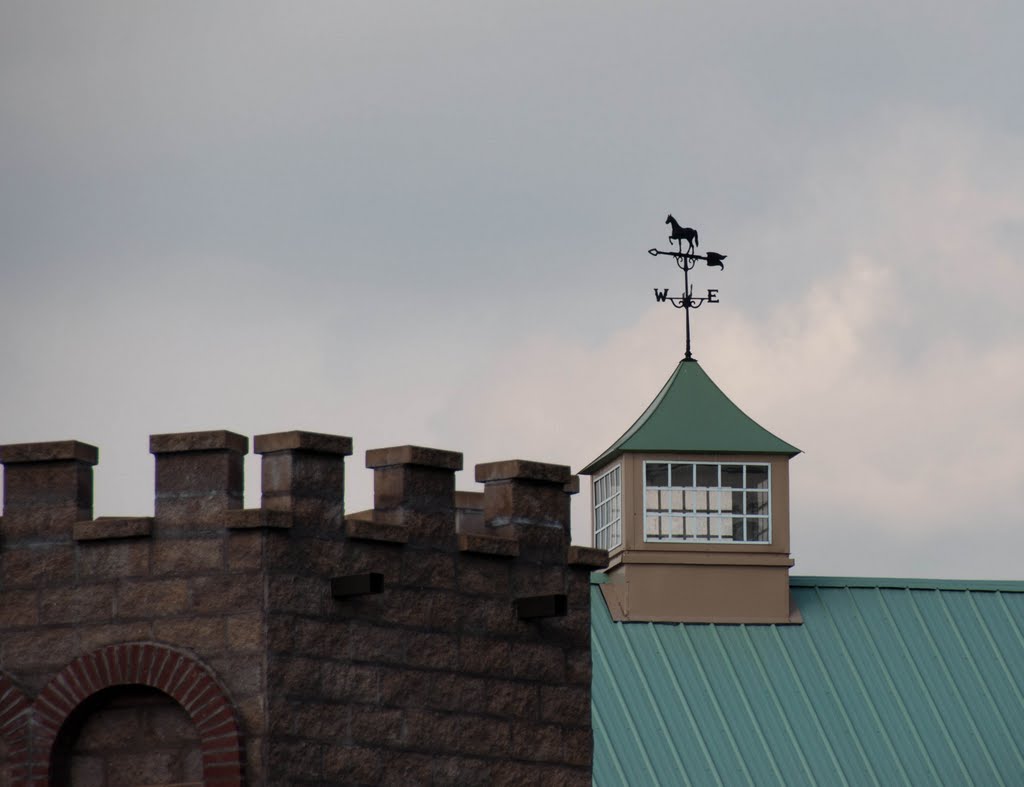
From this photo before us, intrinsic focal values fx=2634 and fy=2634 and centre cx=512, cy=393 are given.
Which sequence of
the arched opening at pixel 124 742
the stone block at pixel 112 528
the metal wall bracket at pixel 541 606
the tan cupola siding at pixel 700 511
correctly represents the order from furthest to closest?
the tan cupola siding at pixel 700 511 < the metal wall bracket at pixel 541 606 < the stone block at pixel 112 528 < the arched opening at pixel 124 742

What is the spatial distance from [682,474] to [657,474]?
35 cm

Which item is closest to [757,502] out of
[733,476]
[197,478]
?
[733,476]

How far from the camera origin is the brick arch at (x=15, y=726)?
56.3 feet

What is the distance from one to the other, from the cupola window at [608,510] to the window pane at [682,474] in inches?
28.3

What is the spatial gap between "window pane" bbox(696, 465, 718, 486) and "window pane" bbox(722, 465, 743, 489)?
0.45 feet

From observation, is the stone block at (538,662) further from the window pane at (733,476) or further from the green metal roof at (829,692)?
the window pane at (733,476)

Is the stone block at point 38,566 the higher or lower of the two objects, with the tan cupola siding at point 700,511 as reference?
lower

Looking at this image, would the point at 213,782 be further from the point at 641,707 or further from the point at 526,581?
the point at 641,707

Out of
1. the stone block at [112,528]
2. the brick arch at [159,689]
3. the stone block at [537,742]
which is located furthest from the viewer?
the stone block at [537,742]

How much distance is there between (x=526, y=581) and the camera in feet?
61.4

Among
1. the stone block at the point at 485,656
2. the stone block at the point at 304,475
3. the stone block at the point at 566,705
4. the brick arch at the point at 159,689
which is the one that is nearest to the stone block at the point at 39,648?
the brick arch at the point at 159,689

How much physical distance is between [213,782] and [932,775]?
1569 cm

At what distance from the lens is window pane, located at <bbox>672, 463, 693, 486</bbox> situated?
34.1 meters

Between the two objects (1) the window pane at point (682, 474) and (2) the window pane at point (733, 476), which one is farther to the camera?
(2) the window pane at point (733, 476)
